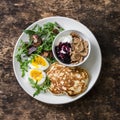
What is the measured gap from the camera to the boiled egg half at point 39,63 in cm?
209

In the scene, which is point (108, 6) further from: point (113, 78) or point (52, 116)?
point (52, 116)

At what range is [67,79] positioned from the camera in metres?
2.06

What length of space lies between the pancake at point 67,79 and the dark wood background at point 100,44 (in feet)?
0.31

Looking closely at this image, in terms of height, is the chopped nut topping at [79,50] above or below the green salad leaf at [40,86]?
above

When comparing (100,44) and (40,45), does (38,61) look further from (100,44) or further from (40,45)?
(100,44)

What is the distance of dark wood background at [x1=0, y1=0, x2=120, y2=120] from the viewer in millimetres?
2119

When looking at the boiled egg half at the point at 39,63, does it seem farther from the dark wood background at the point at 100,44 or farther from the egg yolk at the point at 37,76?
the dark wood background at the point at 100,44

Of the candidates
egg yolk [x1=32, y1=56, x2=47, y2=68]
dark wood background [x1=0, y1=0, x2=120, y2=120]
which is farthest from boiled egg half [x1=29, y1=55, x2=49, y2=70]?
dark wood background [x1=0, y1=0, x2=120, y2=120]

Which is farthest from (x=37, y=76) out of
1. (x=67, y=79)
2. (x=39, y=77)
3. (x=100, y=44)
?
(x=100, y=44)

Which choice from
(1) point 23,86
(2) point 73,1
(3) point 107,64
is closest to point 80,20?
(2) point 73,1

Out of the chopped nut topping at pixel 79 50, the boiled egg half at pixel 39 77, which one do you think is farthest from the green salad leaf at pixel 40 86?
the chopped nut topping at pixel 79 50

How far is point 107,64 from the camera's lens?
7.00ft

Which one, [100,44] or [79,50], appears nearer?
[79,50]

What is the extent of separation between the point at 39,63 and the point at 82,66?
0.64 ft
